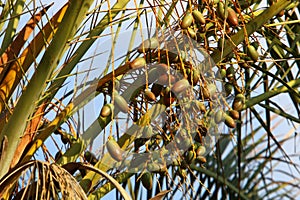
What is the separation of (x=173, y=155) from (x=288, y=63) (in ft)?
2.40

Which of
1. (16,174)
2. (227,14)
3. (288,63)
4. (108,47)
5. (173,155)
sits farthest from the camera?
(288,63)

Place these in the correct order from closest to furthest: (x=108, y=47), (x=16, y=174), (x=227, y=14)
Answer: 1. (x=16, y=174)
2. (x=227, y=14)
3. (x=108, y=47)

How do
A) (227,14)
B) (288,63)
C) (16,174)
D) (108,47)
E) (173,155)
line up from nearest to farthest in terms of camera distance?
(16,174)
(227,14)
(173,155)
(108,47)
(288,63)

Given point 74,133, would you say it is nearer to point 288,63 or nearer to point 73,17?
point 73,17

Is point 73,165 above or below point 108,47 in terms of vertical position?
below

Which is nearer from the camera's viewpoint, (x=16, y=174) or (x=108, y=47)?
(x=16, y=174)

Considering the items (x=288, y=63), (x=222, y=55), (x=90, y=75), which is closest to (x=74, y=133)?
(x=90, y=75)

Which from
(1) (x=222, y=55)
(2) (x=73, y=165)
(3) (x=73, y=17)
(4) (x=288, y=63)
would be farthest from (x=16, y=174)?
(4) (x=288, y=63)

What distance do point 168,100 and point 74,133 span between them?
1.06 feet

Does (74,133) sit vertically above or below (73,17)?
below

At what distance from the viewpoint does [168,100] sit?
3.73ft

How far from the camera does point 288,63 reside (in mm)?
1846

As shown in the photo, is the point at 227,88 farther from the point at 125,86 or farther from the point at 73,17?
the point at 73,17

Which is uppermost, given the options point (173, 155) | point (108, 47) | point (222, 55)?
point (108, 47)
